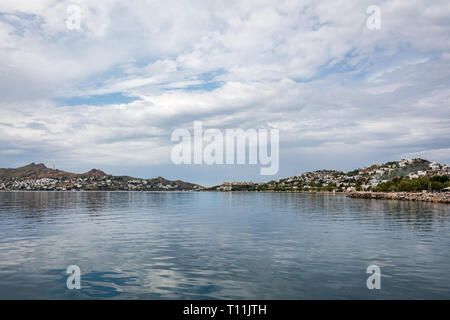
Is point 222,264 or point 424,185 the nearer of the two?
point 222,264

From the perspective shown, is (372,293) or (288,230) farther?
(288,230)

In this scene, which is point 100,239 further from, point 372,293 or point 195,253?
point 372,293

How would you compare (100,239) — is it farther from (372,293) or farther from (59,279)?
(372,293)

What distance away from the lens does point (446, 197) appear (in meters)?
94.9

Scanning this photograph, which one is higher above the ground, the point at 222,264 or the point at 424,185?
the point at 222,264

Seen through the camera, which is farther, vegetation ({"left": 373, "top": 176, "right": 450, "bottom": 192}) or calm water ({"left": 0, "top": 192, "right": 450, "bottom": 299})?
vegetation ({"left": 373, "top": 176, "right": 450, "bottom": 192})

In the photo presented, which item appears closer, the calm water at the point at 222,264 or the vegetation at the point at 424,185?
the calm water at the point at 222,264

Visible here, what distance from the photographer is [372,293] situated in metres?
14.2
